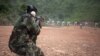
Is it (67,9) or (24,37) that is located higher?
(24,37)

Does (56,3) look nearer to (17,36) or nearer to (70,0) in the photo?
(70,0)

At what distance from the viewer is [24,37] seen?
6.77 feet

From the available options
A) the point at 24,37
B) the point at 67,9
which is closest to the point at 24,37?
the point at 24,37

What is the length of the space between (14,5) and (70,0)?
125cm

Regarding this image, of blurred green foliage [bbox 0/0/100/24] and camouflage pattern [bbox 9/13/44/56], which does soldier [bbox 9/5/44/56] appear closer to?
camouflage pattern [bbox 9/13/44/56]

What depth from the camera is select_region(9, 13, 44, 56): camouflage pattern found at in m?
2.06

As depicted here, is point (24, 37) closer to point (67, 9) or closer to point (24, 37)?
point (24, 37)

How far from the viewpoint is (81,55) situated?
4574 mm

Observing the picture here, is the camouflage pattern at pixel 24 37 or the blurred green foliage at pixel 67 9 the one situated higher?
the camouflage pattern at pixel 24 37

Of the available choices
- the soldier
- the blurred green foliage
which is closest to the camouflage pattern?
the soldier

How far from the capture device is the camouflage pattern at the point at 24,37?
6.77 feet

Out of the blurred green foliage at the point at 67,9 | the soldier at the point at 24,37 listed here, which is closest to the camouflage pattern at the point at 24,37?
the soldier at the point at 24,37

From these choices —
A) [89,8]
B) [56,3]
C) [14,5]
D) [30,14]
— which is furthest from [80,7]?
[30,14]

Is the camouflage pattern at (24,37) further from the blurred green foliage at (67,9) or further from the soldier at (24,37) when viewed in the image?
the blurred green foliage at (67,9)
